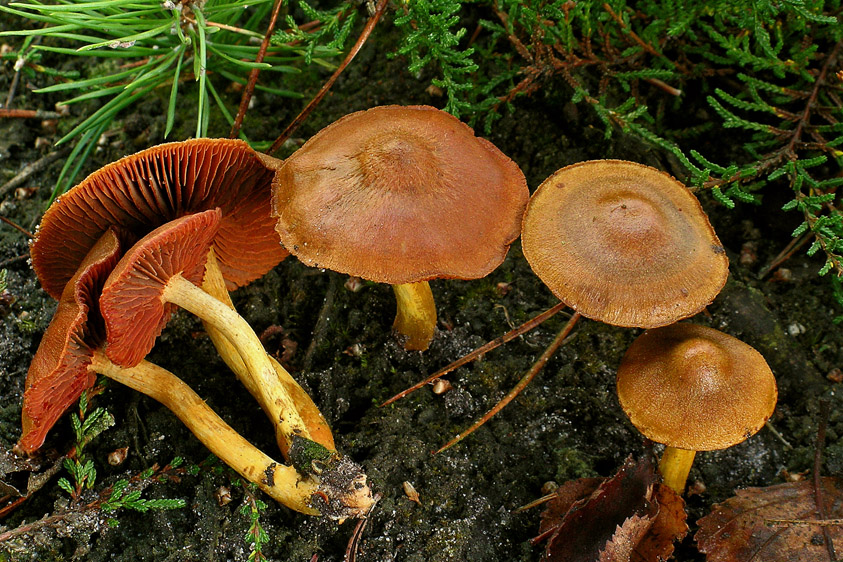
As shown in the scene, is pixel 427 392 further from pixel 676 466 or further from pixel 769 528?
pixel 769 528

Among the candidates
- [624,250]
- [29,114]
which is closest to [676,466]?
[624,250]

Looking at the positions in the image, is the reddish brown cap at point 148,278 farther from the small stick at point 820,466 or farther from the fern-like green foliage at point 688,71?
the small stick at point 820,466

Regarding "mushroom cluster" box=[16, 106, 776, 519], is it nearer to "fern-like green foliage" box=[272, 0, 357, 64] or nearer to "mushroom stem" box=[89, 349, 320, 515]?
"mushroom stem" box=[89, 349, 320, 515]

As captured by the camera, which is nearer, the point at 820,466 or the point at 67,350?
the point at 67,350

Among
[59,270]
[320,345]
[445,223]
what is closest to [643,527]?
[445,223]

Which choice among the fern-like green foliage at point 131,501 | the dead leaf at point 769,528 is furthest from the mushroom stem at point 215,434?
the dead leaf at point 769,528

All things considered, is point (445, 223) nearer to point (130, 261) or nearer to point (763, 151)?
point (130, 261)

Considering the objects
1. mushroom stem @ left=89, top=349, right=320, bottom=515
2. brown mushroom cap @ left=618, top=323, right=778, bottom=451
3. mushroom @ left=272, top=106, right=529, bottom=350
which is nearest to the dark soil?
mushroom stem @ left=89, top=349, right=320, bottom=515
